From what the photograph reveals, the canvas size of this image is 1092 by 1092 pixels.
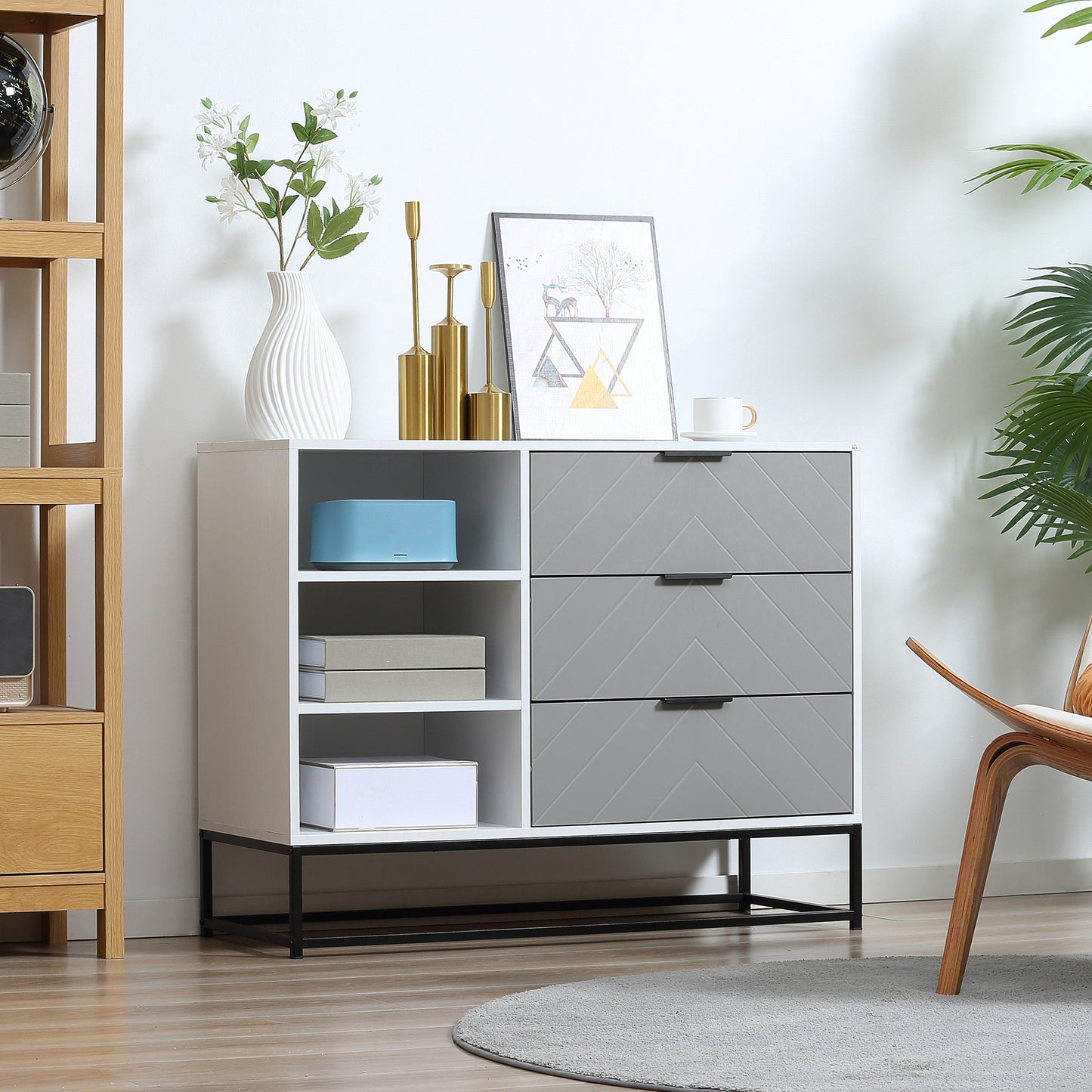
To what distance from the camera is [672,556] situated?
3312mm

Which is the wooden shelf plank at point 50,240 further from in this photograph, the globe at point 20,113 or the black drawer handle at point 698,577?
the black drawer handle at point 698,577

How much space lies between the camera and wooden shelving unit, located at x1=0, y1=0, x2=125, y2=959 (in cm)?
303

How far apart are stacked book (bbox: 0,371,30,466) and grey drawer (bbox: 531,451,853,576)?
867mm

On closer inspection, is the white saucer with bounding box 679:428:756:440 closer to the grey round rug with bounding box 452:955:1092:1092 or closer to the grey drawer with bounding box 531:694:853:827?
the grey drawer with bounding box 531:694:853:827

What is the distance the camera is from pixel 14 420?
3102mm

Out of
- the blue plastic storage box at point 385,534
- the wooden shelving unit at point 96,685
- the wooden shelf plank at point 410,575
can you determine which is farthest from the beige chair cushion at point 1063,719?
the wooden shelving unit at point 96,685

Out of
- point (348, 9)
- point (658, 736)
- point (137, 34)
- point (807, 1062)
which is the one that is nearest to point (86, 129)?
point (137, 34)

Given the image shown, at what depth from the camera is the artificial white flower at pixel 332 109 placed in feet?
11.2

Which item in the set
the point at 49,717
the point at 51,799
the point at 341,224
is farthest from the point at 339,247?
the point at 51,799

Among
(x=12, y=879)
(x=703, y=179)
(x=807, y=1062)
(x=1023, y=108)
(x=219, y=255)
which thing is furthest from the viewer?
(x=1023, y=108)

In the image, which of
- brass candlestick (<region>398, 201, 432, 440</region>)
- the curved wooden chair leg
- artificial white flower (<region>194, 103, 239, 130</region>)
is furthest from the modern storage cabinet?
the curved wooden chair leg

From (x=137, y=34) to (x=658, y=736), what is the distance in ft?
5.30

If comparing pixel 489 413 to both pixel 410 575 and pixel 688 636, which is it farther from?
pixel 688 636

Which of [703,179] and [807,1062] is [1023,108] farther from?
[807,1062]
